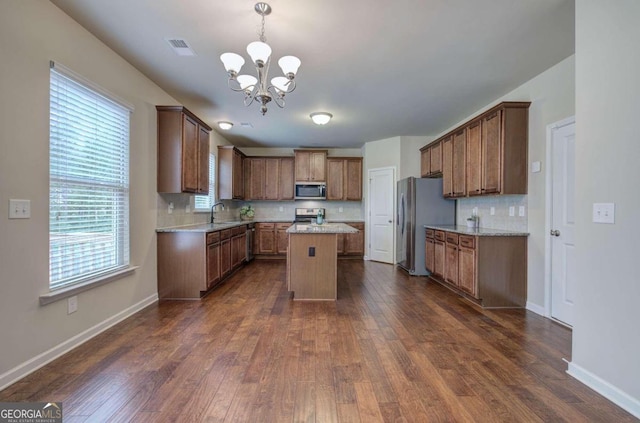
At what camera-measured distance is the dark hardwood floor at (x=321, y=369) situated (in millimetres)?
1642

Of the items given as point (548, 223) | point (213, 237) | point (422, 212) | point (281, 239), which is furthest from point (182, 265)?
point (548, 223)

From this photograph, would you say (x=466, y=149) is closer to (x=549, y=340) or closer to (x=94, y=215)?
(x=549, y=340)

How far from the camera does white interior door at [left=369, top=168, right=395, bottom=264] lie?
6.08 meters

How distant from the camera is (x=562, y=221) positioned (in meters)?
2.95

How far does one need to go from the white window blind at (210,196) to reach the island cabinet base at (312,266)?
2.33 m

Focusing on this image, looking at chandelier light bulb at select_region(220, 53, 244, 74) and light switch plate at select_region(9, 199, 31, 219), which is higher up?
chandelier light bulb at select_region(220, 53, 244, 74)

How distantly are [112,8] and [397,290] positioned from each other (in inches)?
166

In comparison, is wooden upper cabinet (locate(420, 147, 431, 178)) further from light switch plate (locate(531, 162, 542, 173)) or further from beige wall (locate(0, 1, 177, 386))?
beige wall (locate(0, 1, 177, 386))

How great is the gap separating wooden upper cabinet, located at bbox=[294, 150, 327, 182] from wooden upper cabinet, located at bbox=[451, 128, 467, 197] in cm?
304

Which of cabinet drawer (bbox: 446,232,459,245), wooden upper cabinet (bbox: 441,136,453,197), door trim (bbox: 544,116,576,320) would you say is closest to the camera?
door trim (bbox: 544,116,576,320)

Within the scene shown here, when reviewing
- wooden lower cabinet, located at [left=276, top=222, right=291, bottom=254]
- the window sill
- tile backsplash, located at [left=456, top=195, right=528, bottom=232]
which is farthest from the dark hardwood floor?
wooden lower cabinet, located at [left=276, top=222, right=291, bottom=254]

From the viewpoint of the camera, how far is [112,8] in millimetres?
2211

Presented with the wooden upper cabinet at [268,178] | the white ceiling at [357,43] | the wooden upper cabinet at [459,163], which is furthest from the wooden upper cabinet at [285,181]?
the wooden upper cabinet at [459,163]

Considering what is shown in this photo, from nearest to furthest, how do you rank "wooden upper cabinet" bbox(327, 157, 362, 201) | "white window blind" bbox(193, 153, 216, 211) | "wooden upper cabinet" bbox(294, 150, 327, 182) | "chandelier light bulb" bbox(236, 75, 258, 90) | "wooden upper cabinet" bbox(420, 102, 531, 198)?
"chandelier light bulb" bbox(236, 75, 258, 90), "wooden upper cabinet" bbox(420, 102, 531, 198), "white window blind" bbox(193, 153, 216, 211), "wooden upper cabinet" bbox(294, 150, 327, 182), "wooden upper cabinet" bbox(327, 157, 362, 201)
